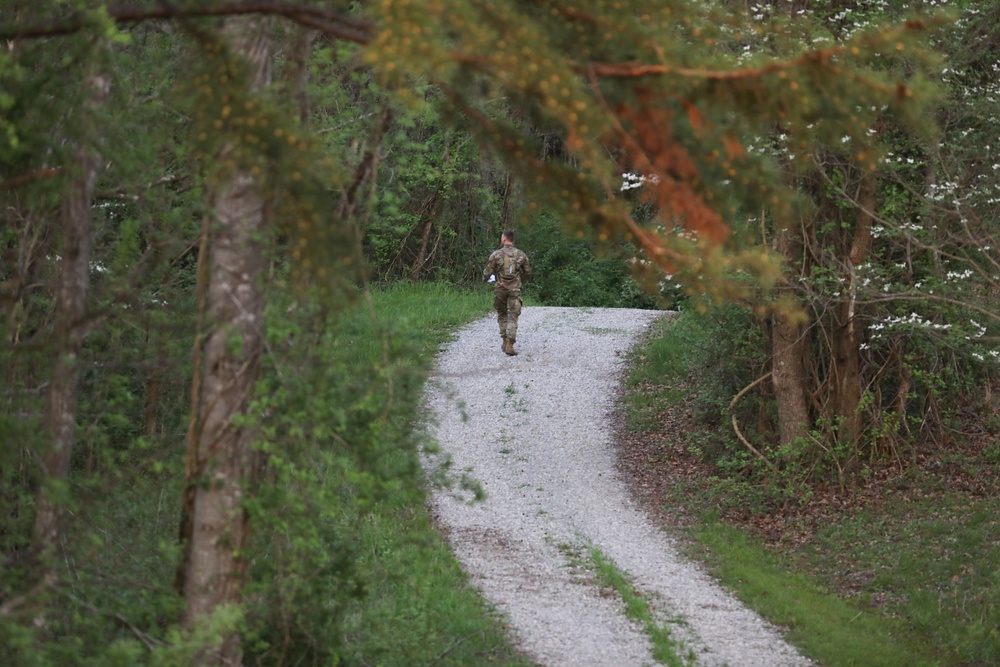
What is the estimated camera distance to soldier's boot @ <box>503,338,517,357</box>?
2088 cm

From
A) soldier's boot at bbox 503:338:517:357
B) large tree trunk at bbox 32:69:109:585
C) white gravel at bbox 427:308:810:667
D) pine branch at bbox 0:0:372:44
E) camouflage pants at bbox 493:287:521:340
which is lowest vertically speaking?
white gravel at bbox 427:308:810:667

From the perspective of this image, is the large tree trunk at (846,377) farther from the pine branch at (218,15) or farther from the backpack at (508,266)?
the pine branch at (218,15)

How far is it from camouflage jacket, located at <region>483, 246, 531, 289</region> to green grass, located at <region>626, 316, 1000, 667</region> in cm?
458

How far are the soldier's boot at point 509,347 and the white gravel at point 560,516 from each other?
16cm

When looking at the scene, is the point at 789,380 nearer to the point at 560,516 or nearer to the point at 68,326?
the point at 560,516

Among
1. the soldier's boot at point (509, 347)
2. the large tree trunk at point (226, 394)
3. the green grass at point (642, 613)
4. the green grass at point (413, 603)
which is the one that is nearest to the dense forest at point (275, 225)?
the large tree trunk at point (226, 394)

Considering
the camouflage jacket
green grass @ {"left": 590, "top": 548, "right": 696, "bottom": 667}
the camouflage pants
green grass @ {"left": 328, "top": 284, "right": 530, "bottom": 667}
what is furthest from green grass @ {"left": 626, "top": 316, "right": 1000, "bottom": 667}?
the camouflage pants

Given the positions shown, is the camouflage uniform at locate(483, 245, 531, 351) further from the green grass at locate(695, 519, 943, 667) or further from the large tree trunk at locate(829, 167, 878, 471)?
the green grass at locate(695, 519, 943, 667)

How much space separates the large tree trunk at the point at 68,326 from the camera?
696 cm

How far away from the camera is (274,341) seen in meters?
6.49

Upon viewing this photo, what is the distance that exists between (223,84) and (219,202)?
3.30 ft

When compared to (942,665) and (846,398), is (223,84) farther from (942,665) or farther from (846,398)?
(846,398)

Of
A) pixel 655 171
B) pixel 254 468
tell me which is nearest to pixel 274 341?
pixel 254 468

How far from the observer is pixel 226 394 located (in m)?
6.69
